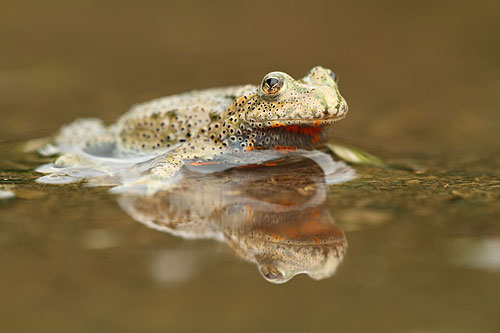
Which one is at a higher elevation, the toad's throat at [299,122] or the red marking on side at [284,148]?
the toad's throat at [299,122]

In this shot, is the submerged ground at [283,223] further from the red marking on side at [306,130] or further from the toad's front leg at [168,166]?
the red marking on side at [306,130]

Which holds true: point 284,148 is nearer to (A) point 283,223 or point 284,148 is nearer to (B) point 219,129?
(B) point 219,129

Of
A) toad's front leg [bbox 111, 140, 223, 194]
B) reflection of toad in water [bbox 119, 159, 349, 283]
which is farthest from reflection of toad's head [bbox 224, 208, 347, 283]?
toad's front leg [bbox 111, 140, 223, 194]

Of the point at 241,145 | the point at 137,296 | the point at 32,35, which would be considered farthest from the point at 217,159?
the point at 32,35

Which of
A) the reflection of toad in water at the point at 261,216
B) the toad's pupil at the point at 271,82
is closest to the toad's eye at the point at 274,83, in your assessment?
the toad's pupil at the point at 271,82

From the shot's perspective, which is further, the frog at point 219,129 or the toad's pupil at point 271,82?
the toad's pupil at point 271,82

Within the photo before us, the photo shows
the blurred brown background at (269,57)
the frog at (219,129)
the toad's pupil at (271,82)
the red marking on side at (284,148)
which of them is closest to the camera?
the frog at (219,129)

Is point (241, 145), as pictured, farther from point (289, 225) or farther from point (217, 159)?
point (289, 225)
